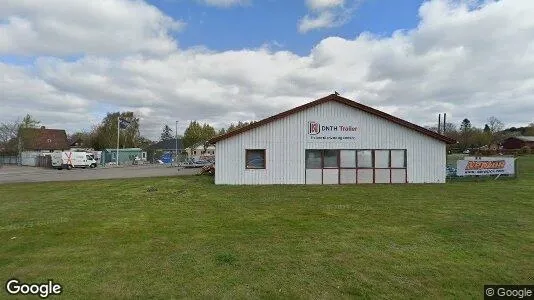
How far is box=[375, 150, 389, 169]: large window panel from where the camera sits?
2162 centimetres

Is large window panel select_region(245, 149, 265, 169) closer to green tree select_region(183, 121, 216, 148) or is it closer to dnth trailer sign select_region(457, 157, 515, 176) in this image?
dnth trailer sign select_region(457, 157, 515, 176)

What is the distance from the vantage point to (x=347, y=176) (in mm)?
21438

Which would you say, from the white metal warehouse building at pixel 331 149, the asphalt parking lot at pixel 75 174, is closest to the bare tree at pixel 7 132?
the asphalt parking lot at pixel 75 174

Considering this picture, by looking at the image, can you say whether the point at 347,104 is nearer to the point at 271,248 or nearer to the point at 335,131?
the point at 335,131

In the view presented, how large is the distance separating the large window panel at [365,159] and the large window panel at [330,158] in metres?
1.37

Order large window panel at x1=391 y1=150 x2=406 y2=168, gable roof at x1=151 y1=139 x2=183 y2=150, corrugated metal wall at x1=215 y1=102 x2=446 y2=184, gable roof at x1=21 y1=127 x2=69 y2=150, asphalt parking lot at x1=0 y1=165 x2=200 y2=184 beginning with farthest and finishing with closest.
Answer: gable roof at x1=151 y1=139 x2=183 y2=150
gable roof at x1=21 y1=127 x2=69 y2=150
asphalt parking lot at x1=0 y1=165 x2=200 y2=184
large window panel at x1=391 y1=150 x2=406 y2=168
corrugated metal wall at x1=215 y1=102 x2=446 y2=184

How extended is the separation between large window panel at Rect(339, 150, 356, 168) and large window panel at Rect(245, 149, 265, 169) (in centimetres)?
465

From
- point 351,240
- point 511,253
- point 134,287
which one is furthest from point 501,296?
point 134,287

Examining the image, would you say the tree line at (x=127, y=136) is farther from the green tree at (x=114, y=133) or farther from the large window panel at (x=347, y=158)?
the large window panel at (x=347, y=158)

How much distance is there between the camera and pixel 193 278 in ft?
19.0

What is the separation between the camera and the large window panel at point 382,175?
21547 millimetres

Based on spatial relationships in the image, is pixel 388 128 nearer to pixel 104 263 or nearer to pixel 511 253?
pixel 511 253

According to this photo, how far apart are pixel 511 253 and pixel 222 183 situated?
15996 mm

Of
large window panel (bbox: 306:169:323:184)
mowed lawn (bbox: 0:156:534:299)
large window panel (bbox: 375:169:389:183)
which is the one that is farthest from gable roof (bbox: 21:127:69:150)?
large window panel (bbox: 375:169:389:183)
